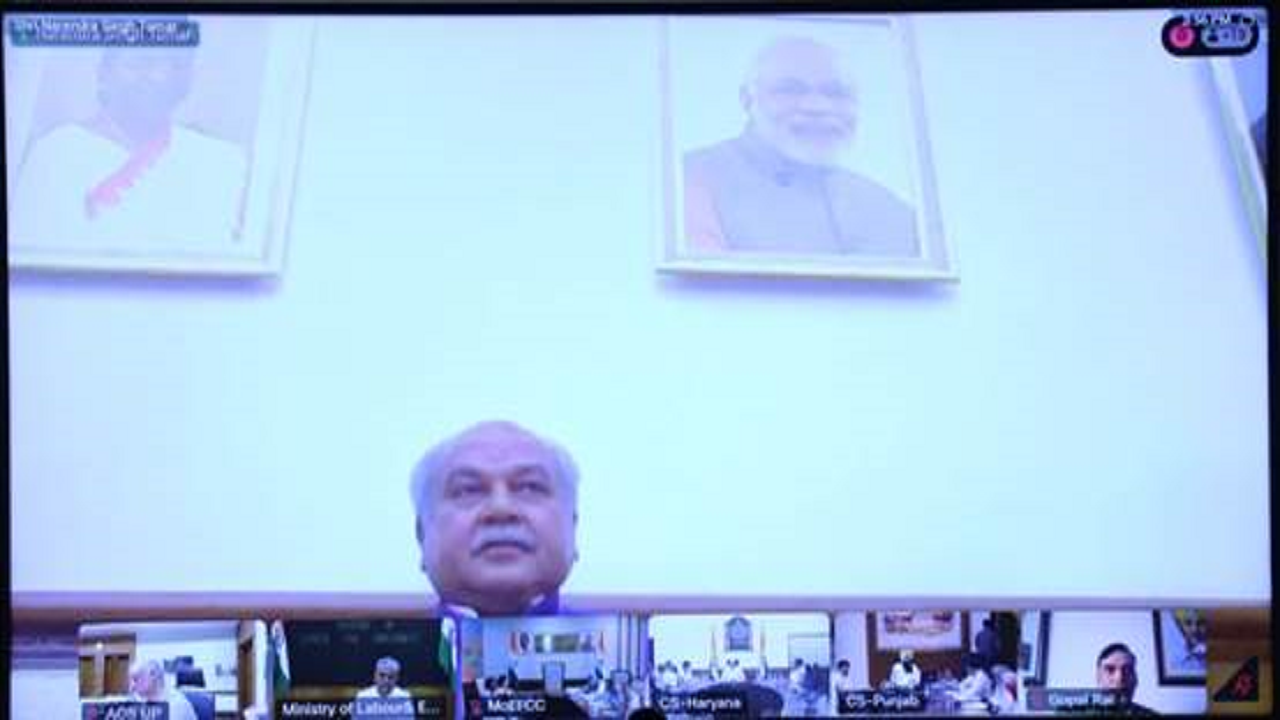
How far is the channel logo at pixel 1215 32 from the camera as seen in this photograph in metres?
1.75

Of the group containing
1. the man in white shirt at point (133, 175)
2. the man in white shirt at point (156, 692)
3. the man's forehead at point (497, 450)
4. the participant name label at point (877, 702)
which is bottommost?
the participant name label at point (877, 702)

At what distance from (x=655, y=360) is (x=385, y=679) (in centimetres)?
41

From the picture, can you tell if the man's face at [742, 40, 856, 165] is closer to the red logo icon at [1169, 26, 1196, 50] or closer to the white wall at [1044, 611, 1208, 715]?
the red logo icon at [1169, 26, 1196, 50]

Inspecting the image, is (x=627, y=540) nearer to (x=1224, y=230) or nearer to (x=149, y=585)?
(x=149, y=585)

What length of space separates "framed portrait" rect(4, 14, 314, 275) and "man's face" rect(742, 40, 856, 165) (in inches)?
18.2

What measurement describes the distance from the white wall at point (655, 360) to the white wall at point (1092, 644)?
0.03 metres

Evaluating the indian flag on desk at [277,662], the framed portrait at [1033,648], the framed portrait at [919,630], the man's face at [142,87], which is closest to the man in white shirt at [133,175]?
the man's face at [142,87]

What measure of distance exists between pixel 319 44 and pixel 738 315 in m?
0.50

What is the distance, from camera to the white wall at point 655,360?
1.72m

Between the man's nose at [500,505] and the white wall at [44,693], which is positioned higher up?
the man's nose at [500,505]

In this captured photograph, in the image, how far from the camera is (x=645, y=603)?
1721 millimetres

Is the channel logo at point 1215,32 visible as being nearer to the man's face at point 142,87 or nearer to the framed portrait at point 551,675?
the framed portrait at point 551,675

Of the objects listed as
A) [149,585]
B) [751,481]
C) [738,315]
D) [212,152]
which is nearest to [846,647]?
[751,481]

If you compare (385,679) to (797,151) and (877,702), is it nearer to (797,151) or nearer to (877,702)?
(877,702)
